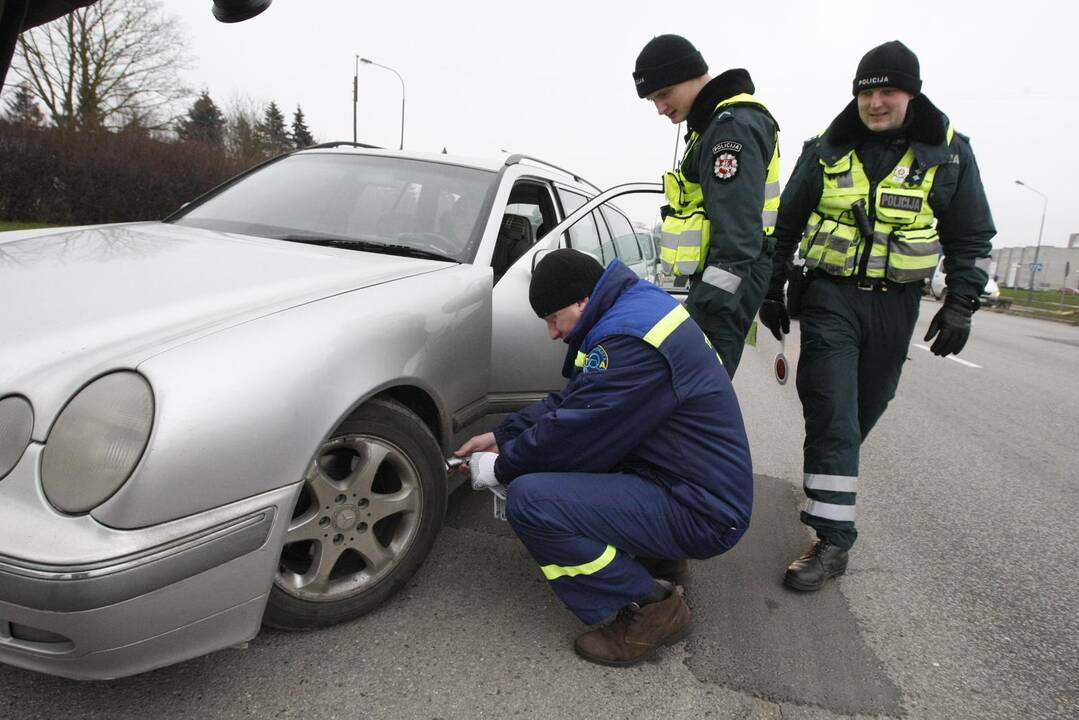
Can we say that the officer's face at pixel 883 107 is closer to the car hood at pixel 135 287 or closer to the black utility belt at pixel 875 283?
the black utility belt at pixel 875 283

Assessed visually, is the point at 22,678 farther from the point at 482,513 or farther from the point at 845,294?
the point at 845,294

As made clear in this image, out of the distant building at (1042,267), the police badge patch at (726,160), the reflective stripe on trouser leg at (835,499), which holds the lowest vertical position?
the distant building at (1042,267)

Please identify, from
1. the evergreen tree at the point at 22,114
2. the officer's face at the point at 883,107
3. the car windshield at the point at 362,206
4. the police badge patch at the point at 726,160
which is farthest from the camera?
the evergreen tree at the point at 22,114

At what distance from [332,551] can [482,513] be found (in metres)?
1.12

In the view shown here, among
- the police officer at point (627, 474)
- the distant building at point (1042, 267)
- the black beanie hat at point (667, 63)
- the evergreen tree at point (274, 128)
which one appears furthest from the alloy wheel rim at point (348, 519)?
the distant building at point (1042, 267)

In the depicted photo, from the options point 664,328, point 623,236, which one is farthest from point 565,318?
point 623,236

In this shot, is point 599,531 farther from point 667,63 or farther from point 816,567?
point 667,63

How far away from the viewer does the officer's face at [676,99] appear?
2639 mm

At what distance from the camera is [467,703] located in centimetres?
180

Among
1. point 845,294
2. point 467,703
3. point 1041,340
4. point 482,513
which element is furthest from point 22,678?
point 1041,340

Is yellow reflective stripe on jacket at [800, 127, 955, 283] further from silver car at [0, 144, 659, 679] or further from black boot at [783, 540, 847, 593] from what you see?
silver car at [0, 144, 659, 679]

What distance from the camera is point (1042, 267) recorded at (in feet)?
163

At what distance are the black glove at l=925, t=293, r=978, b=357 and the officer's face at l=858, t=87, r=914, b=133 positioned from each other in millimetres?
754

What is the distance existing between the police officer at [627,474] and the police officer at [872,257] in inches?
29.1
